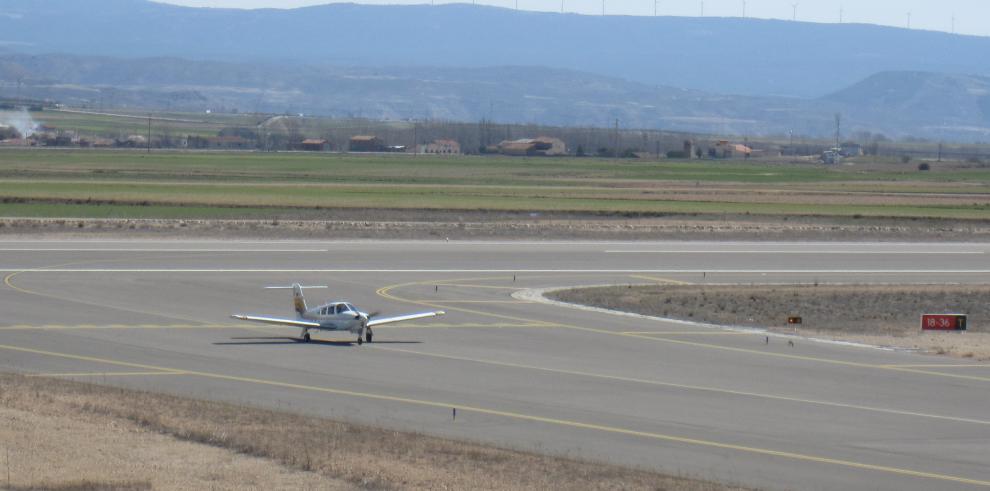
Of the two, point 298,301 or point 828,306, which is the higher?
point 298,301

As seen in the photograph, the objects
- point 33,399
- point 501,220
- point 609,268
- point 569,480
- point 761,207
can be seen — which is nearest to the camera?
point 569,480

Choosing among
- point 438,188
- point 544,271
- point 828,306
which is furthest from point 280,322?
point 438,188

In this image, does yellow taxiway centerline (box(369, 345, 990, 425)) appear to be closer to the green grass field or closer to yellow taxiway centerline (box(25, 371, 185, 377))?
yellow taxiway centerline (box(25, 371, 185, 377))

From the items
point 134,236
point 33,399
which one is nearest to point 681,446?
point 33,399

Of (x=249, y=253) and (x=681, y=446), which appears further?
(x=249, y=253)

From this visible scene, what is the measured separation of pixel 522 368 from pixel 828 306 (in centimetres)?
1881

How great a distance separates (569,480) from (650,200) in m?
79.3

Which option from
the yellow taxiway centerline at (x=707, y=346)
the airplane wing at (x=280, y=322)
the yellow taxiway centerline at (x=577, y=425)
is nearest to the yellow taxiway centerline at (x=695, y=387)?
the airplane wing at (x=280, y=322)

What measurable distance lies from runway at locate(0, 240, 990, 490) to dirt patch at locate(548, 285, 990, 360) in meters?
2.68

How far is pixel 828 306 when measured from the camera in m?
45.9

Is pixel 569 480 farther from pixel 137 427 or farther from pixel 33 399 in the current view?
pixel 33 399

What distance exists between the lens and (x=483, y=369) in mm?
30500

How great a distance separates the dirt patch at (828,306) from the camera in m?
39.8

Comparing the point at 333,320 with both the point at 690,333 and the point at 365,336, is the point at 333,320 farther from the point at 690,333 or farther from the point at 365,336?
the point at 690,333
